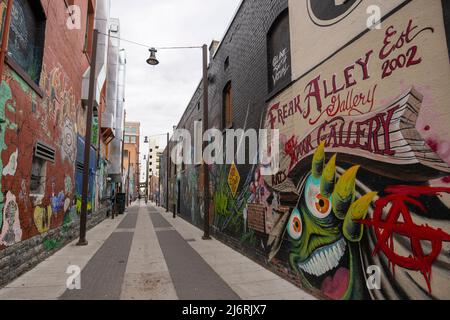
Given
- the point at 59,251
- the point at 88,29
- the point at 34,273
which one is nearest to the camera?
the point at 34,273

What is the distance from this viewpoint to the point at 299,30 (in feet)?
19.2

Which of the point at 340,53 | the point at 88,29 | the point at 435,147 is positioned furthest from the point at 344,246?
the point at 88,29

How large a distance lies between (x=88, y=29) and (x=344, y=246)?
1488cm

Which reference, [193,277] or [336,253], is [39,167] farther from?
[336,253]

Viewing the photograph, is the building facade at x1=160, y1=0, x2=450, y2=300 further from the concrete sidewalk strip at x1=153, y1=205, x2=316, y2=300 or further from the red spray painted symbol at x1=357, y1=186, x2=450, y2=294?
the concrete sidewalk strip at x1=153, y1=205, x2=316, y2=300

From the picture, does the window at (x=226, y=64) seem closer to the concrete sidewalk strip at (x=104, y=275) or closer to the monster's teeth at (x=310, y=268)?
the concrete sidewalk strip at (x=104, y=275)

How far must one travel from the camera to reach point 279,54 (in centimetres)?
686

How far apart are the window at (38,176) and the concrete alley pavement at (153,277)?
5.93ft

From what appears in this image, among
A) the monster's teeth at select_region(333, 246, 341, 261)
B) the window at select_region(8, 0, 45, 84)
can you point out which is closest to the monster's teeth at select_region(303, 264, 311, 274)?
the monster's teeth at select_region(333, 246, 341, 261)

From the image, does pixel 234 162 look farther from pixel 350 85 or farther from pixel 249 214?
pixel 350 85

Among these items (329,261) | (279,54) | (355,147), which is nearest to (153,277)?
(329,261)

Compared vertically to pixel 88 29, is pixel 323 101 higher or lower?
lower

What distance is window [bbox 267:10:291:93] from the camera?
6438mm

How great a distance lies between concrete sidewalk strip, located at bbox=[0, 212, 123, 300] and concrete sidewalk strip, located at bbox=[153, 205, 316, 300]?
308 cm
